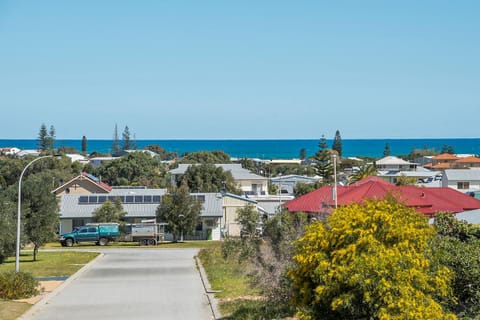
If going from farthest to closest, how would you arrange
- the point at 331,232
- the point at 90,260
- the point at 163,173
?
the point at 163,173 < the point at 90,260 < the point at 331,232

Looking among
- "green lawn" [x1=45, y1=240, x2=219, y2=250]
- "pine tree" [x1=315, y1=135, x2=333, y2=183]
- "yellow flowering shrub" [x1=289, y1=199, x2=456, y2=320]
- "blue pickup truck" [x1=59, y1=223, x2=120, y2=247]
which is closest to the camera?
Result: "yellow flowering shrub" [x1=289, y1=199, x2=456, y2=320]

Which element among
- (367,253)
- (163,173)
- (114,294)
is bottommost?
(114,294)

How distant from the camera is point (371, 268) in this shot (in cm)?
1531

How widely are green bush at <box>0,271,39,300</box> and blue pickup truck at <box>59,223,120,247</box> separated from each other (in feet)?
109

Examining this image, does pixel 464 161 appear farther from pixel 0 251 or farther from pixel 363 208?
pixel 363 208

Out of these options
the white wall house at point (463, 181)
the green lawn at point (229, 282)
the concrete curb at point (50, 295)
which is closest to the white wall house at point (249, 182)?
the white wall house at point (463, 181)

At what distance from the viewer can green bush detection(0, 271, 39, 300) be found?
88.9ft

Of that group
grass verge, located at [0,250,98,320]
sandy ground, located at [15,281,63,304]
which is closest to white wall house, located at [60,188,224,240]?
grass verge, located at [0,250,98,320]

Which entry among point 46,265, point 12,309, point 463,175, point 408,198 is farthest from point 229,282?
point 463,175

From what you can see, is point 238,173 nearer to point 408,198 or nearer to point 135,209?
point 135,209

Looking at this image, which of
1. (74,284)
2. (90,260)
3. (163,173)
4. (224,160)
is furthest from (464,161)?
(74,284)

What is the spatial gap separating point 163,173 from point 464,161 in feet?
184

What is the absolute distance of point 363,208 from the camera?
656 inches

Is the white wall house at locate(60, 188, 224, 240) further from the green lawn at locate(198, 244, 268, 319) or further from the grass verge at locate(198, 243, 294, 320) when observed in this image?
the grass verge at locate(198, 243, 294, 320)
